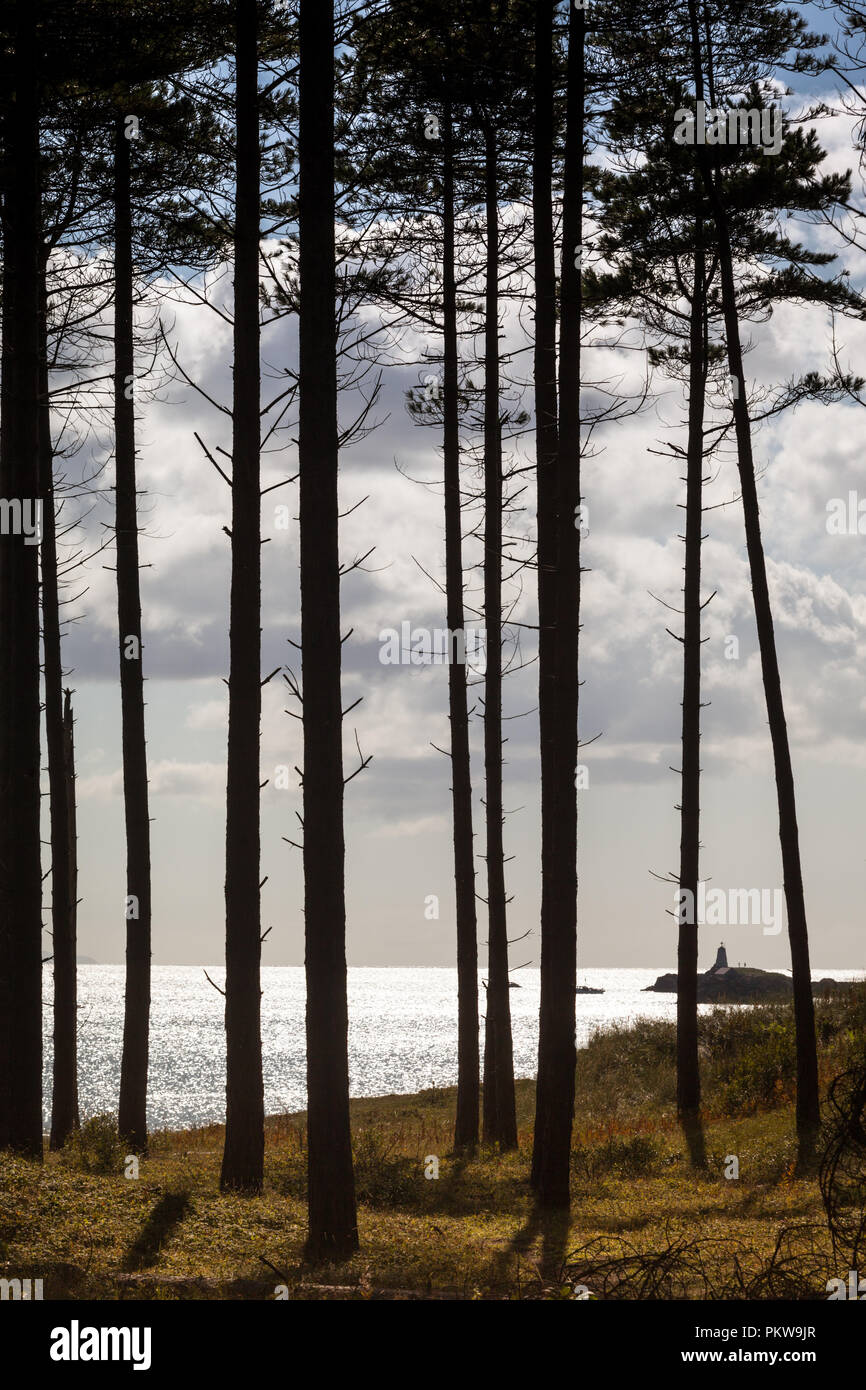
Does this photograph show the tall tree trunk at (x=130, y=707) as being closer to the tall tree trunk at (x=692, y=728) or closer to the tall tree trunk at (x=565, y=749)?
the tall tree trunk at (x=565, y=749)

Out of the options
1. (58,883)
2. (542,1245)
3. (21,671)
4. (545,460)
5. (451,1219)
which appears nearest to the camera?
(542,1245)

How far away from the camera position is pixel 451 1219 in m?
10.4

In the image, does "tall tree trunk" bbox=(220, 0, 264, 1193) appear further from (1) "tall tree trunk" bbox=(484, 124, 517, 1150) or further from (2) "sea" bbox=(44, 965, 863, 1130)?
(2) "sea" bbox=(44, 965, 863, 1130)

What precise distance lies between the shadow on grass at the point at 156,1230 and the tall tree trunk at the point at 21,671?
207 cm

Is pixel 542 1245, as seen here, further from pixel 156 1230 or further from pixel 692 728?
pixel 692 728

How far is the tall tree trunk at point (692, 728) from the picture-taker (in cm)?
1730

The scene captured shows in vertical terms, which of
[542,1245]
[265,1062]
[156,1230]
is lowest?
[265,1062]

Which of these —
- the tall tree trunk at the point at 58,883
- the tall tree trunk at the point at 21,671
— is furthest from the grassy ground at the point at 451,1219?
the tall tree trunk at the point at 58,883

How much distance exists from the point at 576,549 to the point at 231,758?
4.04 meters

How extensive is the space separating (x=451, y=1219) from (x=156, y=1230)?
2.87 meters

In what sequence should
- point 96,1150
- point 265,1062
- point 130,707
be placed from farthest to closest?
1. point 265,1062
2. point 130,707
3. point 96,1150

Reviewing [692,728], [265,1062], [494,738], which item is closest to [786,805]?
[692,728]

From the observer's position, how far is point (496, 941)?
53.1 ft
